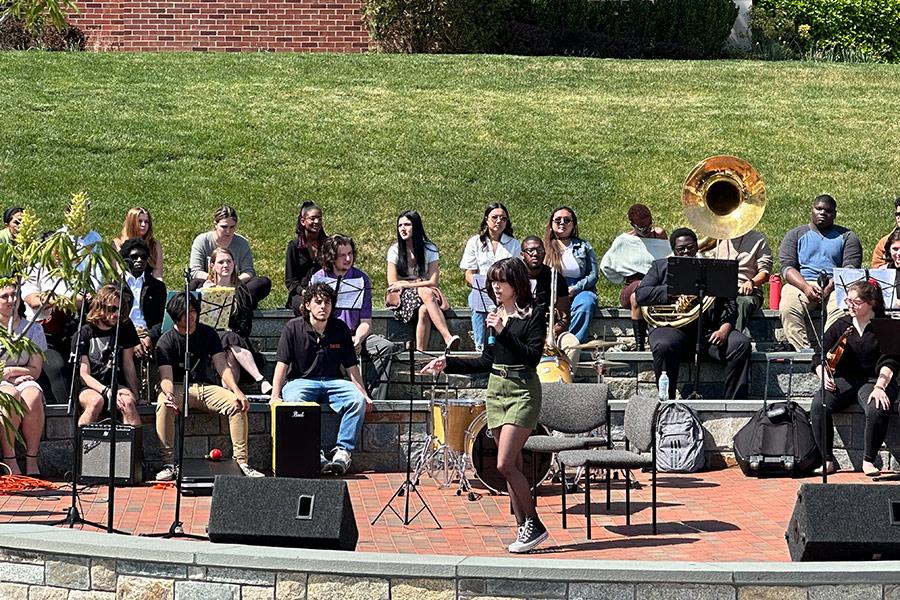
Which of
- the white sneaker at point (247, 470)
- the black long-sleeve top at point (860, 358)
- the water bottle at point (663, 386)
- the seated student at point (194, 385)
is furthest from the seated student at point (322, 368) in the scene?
the black long-sleeve top at point (860, 358)

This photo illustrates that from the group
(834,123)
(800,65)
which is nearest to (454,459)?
(834,123)

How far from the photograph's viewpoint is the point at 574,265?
14.4 metres

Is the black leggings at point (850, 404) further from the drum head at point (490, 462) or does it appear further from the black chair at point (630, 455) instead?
the drum head at point (490, 462)

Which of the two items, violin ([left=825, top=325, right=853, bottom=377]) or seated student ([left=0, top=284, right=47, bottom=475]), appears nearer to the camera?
seated student ([left=0, top=284, right=47, bottom=475])

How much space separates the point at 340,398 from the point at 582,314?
9.94ft

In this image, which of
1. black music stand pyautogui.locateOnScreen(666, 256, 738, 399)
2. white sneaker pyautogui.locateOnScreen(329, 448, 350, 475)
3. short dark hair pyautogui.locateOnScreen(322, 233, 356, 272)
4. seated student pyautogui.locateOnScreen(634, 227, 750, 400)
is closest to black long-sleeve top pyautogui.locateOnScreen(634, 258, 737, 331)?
seated student pyautogui.locateOnScreen(634, 227, 750, 400)

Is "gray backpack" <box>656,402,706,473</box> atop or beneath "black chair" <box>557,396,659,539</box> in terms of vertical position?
beneath

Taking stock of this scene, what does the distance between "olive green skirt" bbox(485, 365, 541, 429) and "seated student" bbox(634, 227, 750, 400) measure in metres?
3.94

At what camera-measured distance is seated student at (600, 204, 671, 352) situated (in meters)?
14.7

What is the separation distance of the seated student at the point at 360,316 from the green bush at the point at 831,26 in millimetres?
17737

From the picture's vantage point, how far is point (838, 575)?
24.4 ft

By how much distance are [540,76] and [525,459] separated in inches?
545

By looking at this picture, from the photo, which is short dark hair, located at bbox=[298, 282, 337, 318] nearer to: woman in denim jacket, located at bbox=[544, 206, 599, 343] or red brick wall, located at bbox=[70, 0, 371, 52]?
woman in denim jacket, located at bbox=[544, 206, 599, 343]

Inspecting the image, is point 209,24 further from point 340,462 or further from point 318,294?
point 340,462
